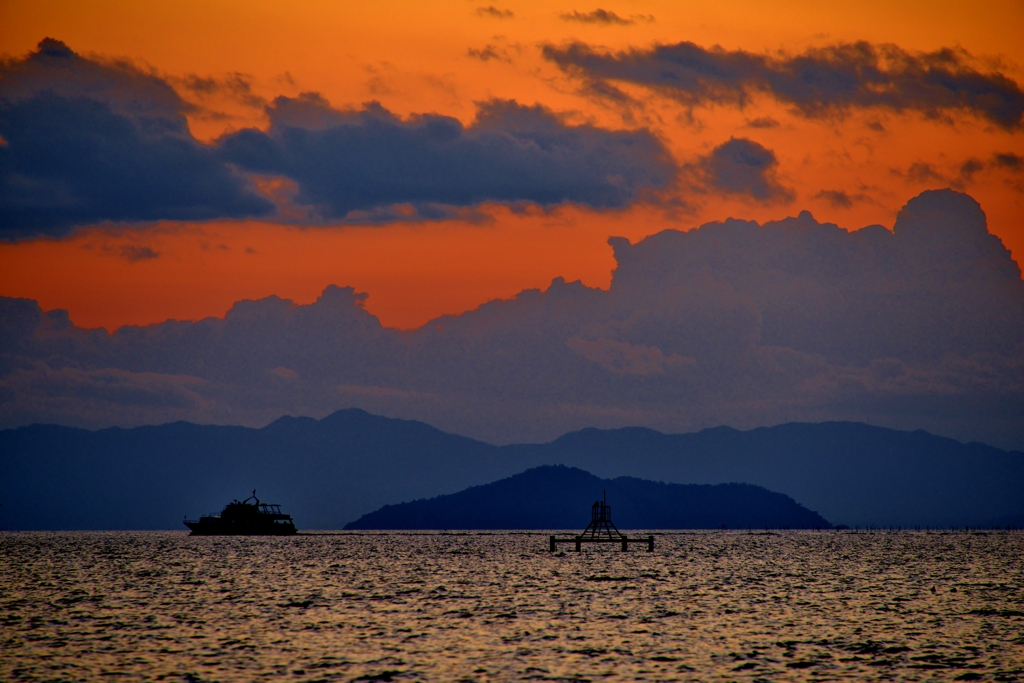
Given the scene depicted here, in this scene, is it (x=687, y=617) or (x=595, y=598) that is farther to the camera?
(x=595, y=598)

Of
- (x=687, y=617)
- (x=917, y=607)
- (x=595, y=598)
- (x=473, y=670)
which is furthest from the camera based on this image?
(x=595, y=598)

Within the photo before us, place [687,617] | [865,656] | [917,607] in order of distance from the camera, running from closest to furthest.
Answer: [865,656] → [687,617] → [917,607]

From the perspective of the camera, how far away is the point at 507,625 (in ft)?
221

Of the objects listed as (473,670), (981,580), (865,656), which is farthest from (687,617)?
(981,580)

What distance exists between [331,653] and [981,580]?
82.6 meters

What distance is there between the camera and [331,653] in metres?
54.8

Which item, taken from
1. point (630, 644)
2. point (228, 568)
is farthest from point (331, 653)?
point (228, 568)

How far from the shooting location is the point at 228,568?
13025 cm

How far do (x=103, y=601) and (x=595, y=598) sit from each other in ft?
125

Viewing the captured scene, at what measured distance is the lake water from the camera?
165 ft

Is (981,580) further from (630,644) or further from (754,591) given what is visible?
(630,644)

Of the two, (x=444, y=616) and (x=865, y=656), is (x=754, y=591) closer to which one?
(x=444, y=616)

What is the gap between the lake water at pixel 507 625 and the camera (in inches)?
1981

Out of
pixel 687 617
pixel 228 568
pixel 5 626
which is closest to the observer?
Answer: pixel 5 626
